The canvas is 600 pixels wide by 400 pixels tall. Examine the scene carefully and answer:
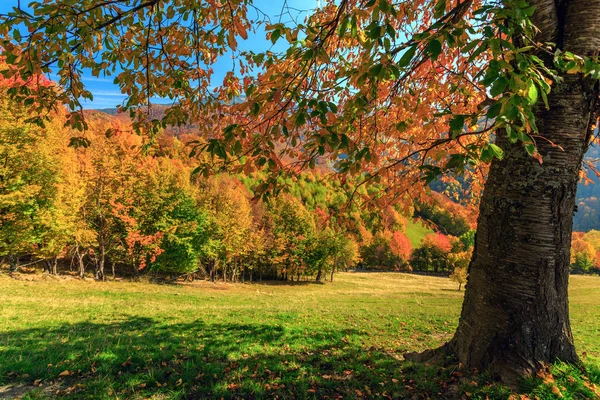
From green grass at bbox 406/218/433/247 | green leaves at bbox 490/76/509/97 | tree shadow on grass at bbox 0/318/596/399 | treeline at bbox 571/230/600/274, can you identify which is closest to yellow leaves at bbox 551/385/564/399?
tree shadow on grass at bbox 0/318/596/399

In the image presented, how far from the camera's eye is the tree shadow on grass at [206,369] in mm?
3748

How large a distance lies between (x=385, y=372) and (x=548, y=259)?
262 cm

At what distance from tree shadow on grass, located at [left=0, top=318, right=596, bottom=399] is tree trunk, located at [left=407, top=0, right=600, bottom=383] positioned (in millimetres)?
656

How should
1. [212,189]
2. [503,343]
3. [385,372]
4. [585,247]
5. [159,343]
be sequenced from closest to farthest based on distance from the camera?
[503,343] < [385,372] < [159,343] < [212,189] < [585,247]

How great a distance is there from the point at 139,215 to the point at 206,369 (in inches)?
1205

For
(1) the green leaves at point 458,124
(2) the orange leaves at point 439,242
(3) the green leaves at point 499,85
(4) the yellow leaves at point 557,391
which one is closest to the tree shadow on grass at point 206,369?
(4) the yellow leaves at point 557,391

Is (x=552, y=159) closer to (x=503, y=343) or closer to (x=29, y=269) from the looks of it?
(x=503, y=343)

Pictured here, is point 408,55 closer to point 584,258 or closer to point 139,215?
point 139,215

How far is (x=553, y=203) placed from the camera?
11.2ft

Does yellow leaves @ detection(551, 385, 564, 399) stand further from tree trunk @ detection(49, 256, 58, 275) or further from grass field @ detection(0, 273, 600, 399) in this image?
tree trunk @ detection(49, 256, 58, 275)

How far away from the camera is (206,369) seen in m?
4.50

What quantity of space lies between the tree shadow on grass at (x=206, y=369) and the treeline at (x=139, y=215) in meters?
2.10

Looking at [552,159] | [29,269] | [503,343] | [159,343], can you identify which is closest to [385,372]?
[503,343]

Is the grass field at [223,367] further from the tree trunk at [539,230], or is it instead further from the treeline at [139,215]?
the treeline at [139,215]
